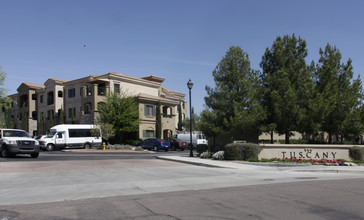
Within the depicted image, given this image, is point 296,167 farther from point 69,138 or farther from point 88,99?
point 88,99

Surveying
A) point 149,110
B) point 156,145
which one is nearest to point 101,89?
point 149,110

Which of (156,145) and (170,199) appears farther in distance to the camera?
(156,145)

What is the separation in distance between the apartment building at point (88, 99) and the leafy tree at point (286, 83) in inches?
879

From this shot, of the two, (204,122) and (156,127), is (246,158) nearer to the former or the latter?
(204,122)

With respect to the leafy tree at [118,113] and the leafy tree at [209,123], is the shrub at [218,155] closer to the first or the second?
the leafy tree at [209,123]

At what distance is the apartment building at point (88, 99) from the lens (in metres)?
44.6

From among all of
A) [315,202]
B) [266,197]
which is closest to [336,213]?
[315,202]

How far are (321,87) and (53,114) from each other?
4181cm

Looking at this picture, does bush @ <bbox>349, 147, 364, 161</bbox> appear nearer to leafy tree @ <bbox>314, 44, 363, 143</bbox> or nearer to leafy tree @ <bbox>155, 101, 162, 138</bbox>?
leafy tree @ <bbox>314, 44, 363, 143</bbox>

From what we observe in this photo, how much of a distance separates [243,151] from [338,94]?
11.1m

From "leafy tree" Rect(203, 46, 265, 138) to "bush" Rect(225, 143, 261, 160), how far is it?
1.69 m

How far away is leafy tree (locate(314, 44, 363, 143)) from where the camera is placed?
24344 millimetres

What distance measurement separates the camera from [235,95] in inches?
856

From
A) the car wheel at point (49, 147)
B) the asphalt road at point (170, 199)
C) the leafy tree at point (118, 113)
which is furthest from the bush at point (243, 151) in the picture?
the car wheel at point (49, 147)
